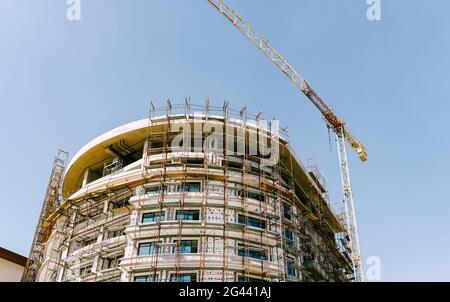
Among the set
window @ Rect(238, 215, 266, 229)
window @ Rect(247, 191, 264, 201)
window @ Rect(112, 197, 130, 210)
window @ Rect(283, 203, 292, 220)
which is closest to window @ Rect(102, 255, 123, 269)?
window @ Rect(112, 197, 130, 210)

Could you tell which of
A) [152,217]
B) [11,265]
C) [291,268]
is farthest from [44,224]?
[291,268]

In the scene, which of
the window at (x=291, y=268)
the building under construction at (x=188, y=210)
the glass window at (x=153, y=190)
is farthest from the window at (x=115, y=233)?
the window at (x=291, y=268)

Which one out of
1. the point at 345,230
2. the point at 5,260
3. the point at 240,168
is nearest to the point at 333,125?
the point at 345,230

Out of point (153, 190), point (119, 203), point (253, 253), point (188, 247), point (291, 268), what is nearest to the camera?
point (188, 247)

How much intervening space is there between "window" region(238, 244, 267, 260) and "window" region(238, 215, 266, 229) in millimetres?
1807

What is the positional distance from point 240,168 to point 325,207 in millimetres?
12966

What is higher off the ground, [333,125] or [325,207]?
Result: [333,125]

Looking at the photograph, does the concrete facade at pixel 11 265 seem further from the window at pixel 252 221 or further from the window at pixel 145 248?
the window at pixel 252 221

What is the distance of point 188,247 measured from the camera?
28078mm

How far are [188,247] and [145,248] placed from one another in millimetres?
2941

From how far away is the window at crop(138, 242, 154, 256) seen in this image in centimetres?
2796

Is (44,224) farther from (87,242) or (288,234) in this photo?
(288,234)

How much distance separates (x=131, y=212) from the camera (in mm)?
30422

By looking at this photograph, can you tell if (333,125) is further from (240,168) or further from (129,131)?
(129,131)
